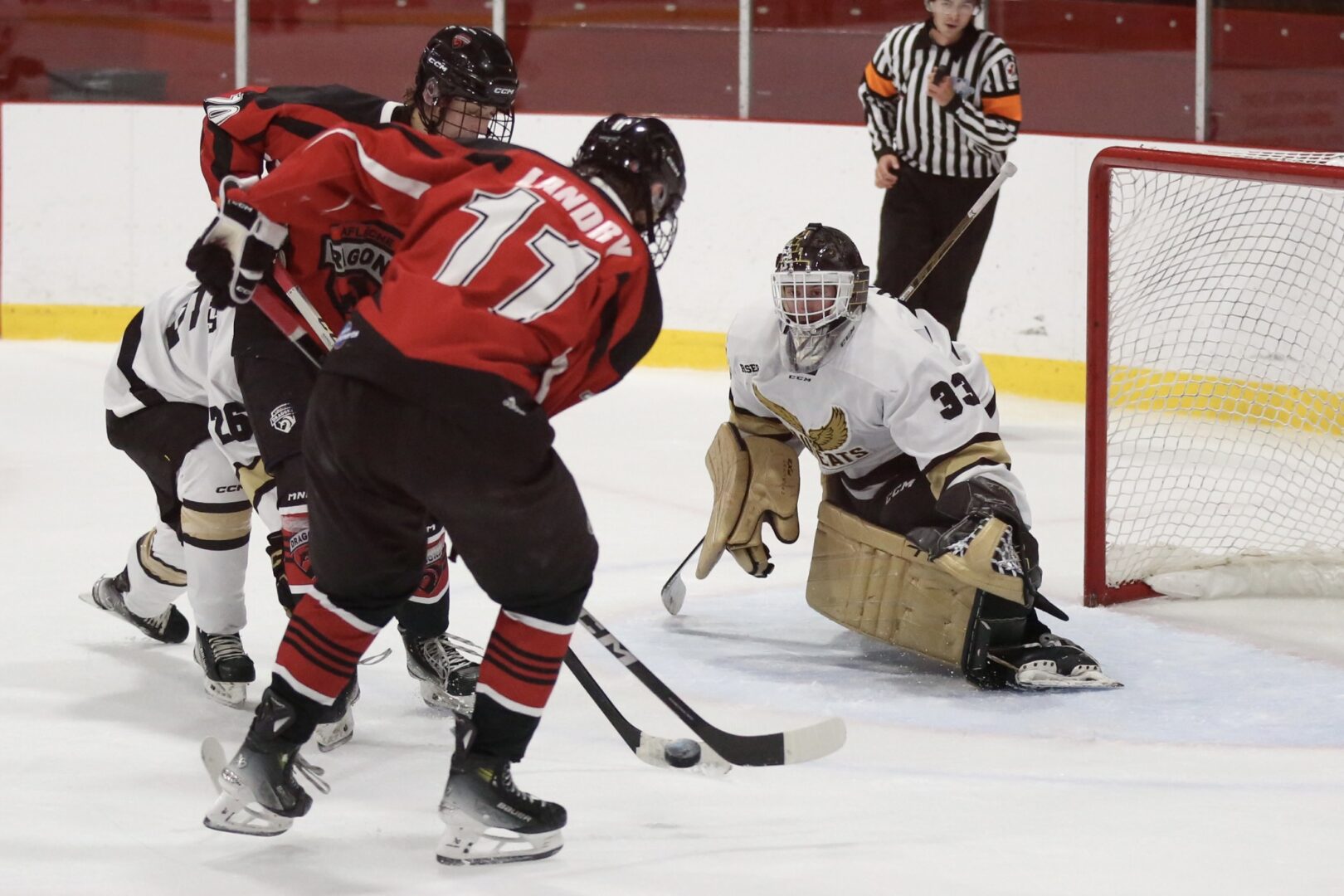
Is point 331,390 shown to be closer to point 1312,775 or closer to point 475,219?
point 475,219

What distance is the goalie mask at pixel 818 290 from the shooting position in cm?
304

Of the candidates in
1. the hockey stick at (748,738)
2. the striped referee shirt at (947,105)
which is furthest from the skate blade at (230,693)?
the striped referee shirt at (947,105)

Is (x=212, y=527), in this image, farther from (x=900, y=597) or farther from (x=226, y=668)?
(x=900, y=597)

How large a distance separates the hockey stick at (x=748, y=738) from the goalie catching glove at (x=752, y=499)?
773 mm

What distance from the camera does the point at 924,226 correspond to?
5.43 metres

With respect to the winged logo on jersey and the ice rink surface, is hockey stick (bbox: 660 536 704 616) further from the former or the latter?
the winged logo on jersey

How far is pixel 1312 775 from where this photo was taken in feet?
8.70

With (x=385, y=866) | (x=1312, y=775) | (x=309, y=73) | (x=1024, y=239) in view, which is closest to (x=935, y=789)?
(x=1312, y=775)

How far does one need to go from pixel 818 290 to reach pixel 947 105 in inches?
96.2

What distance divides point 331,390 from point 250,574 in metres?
1.78

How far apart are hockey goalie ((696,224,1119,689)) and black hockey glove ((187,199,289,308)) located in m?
0.93

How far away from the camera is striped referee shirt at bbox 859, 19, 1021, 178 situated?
5.29 meters

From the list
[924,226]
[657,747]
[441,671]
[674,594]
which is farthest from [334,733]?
[924,226]

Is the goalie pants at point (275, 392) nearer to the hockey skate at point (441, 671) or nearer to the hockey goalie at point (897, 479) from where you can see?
the hockey skate at point (441, 671)
